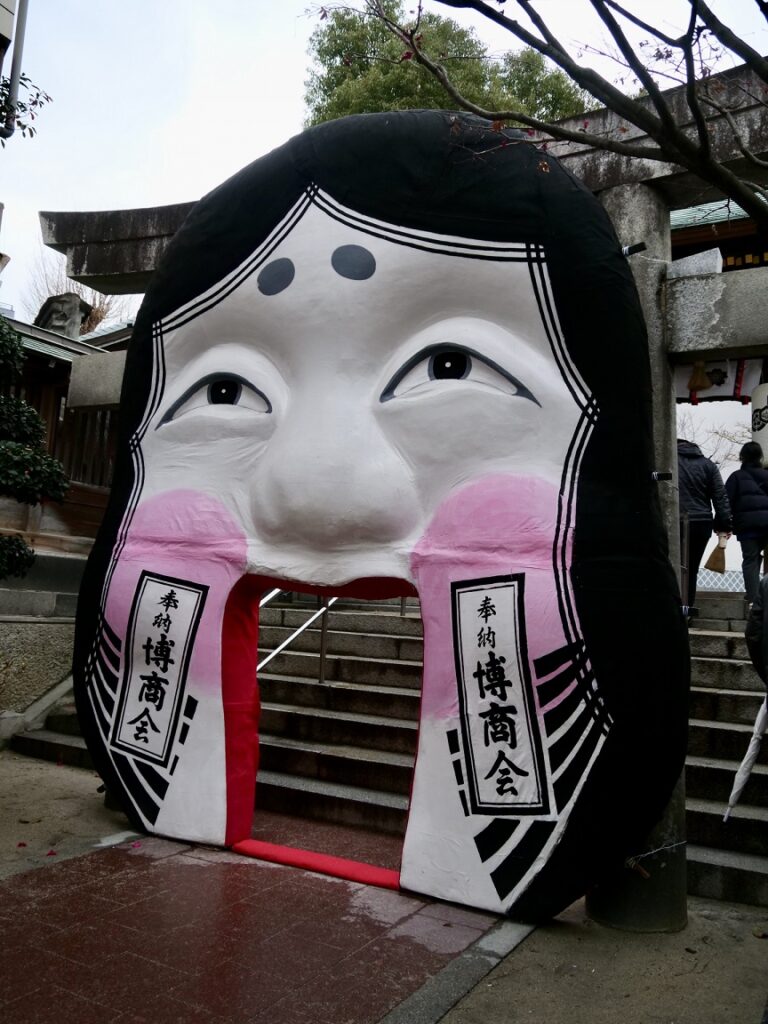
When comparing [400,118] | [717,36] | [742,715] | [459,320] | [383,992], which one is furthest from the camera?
[742,715]

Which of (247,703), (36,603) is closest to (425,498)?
(247,703)

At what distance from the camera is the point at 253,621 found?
16.0 feet

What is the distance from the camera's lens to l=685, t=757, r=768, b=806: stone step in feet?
14.8

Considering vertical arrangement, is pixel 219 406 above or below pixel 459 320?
below

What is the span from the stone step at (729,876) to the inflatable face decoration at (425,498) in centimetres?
81

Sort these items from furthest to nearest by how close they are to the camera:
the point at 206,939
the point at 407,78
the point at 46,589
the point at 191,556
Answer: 1. the point at 407,78
2. the point at 46,589
3. the point at 191,556
4. the point at 206,939

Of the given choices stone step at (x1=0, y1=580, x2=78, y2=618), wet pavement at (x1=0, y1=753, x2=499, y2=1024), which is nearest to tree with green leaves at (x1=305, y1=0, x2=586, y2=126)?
stone step at (x1=0, y1=580, x2=78, y2=618)

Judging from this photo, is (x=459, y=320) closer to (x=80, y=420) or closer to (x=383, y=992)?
(x=383, y=992)

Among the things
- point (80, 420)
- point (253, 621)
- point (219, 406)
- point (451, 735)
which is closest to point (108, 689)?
point (253, 621)

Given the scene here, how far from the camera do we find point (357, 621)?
24.8 feet

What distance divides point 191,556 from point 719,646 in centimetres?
380

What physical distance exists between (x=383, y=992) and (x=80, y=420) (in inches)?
312

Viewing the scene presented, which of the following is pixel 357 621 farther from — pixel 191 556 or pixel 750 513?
pixel 750 513

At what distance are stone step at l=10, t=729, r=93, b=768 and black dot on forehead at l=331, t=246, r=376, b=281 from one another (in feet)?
13.8
